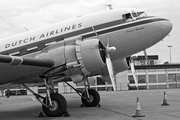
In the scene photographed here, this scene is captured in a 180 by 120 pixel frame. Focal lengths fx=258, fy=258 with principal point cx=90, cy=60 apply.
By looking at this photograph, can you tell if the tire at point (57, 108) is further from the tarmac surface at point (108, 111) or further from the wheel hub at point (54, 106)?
the tarmac surface at point (108, 111)

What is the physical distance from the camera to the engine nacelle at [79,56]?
10773mm

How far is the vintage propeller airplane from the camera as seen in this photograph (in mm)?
10805

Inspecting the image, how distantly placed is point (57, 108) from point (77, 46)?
2757 mm

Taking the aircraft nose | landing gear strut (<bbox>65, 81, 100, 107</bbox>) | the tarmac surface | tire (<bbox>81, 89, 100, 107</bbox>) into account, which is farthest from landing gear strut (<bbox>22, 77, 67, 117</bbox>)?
the aircraft nose

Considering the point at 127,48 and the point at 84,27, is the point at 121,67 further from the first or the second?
the point at 84,27

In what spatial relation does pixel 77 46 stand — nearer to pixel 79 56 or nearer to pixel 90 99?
pixel 79 56

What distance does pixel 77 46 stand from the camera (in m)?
11.1

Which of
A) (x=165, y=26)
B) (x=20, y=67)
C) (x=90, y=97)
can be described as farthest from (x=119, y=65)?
(x=20, y=67)

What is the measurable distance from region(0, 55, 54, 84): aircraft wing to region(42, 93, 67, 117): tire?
1382mm

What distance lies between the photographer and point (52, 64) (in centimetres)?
1109

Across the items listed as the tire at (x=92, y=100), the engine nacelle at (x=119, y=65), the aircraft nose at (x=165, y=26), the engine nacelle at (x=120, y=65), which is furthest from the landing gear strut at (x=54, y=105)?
the aircraft nose at (x=165, y=26)

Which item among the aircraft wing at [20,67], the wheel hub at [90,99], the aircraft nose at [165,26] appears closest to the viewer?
the aircraft wing at [20,67]

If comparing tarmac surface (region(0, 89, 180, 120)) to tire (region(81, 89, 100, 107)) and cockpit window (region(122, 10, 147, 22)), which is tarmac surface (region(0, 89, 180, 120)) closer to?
tire (region(81, 89, 100, 107))

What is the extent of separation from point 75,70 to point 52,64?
1025 millimetres
